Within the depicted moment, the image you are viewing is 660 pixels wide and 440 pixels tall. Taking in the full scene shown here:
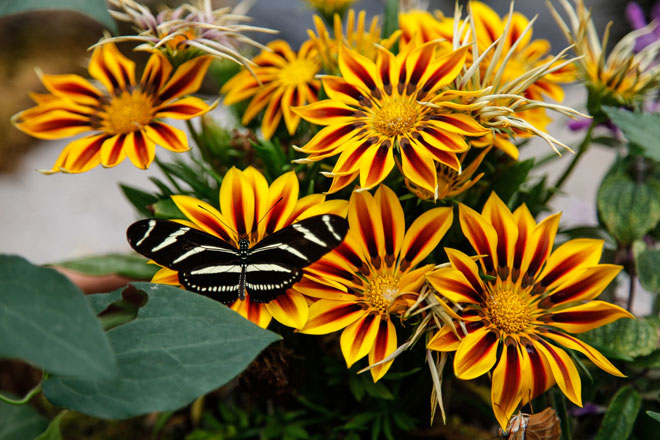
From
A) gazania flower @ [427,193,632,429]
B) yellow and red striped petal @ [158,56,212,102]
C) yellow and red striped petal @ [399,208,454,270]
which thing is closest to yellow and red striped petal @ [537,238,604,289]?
gazania flower @ [427,193,632,429]

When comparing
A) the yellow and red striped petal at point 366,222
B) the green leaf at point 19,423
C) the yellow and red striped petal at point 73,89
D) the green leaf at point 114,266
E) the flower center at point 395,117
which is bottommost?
the green leaf at point 19,423

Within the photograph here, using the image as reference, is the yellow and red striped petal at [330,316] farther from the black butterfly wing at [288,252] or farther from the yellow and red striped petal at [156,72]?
the yellow and red striped petal at [156,72]

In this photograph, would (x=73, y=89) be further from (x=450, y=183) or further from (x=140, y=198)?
(x=450, y=183)

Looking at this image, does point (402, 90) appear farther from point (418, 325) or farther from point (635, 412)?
point (635, 412)

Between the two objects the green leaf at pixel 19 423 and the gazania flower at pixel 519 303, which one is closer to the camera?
the gazania flower at pixel 519 303

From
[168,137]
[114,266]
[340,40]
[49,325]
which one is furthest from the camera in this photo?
[114,266]

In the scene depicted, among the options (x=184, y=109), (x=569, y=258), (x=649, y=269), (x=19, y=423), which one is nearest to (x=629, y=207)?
(x=649, y=269)

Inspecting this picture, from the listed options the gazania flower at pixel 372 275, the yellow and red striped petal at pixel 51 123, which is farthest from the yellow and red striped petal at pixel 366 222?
the yellow and red striped petal at pixel 51 123
